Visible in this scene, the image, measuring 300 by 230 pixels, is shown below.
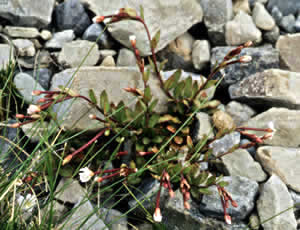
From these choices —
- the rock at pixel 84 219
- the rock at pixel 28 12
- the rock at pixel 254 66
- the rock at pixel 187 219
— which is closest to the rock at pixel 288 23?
the rock at pixel 254 66

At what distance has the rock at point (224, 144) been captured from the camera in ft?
8.28

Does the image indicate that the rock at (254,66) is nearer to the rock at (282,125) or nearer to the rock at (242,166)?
the rock at (282,125)

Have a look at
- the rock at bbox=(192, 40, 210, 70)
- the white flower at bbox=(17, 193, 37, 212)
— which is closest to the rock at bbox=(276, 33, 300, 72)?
the rock at bbox=(192, 40, 210, 70)

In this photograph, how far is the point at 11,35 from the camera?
2.87m

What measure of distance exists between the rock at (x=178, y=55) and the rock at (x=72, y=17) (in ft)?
2.76

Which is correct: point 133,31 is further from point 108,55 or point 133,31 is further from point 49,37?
point 49,37

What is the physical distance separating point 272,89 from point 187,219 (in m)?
1.34

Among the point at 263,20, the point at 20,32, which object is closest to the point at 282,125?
the point at 263,20

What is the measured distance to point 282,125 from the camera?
250 cm

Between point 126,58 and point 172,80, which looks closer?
point 172,80

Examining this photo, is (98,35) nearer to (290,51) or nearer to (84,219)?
(84,219)

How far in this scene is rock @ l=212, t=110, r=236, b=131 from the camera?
8.38 feet

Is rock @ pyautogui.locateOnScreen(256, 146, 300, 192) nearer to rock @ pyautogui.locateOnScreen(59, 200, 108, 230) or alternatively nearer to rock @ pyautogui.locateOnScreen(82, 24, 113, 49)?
rock @ pyautogui.locateOnScreen(59, 200, 108, 230)

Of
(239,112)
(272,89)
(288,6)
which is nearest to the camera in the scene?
(272,89)
